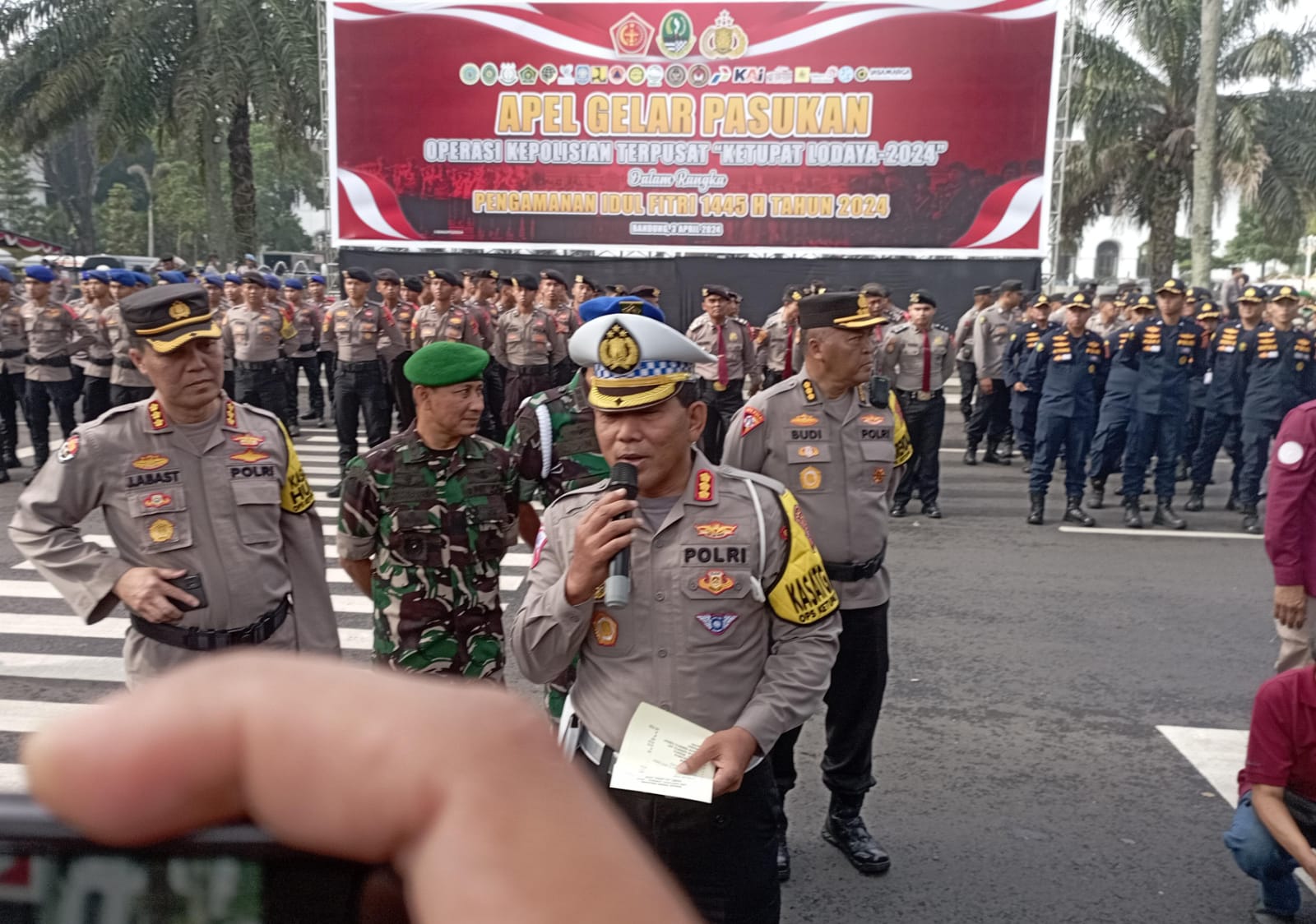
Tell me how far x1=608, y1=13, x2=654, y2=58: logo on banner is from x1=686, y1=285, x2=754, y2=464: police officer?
6912mm

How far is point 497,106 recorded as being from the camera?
17719 mm

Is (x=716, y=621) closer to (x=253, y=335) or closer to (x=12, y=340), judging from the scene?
(x=253, y=335)

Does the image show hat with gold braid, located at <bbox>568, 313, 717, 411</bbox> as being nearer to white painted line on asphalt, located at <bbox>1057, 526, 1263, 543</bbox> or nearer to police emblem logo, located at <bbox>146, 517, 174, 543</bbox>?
police emblem logo, located at <bbox>146, 517, 174, 543</bbox>

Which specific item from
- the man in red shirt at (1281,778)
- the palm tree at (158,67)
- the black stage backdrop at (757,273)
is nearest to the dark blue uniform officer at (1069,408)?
the man in red shirt at (1281,778)

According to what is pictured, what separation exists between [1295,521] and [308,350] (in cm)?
1330

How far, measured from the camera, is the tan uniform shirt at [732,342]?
38.8ft

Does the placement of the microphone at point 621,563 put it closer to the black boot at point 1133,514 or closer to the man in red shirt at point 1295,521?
the man in red shirt at point 1295,521

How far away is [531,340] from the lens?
12.8 meters

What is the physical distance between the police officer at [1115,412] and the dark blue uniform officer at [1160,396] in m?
0.07

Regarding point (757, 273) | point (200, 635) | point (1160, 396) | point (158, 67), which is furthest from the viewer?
point (158, 67)

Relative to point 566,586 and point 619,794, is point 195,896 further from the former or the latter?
point 619,794

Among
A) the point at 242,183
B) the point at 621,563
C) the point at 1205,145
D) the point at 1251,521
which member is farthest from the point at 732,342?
the point at 242,183

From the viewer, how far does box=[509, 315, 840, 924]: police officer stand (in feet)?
8.14

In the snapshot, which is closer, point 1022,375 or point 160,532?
point 160,532
